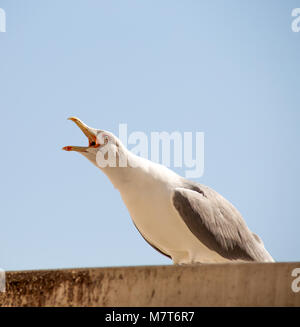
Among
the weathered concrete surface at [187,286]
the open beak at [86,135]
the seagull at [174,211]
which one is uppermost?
the open beak at [86,135]

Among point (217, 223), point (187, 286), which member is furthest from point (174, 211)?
point (187, 286)

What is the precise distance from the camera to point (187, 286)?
380 cm

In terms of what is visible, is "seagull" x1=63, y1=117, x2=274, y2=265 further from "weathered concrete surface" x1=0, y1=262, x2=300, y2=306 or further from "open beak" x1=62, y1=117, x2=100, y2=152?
"weathered concrete surface" x1=0, y1=262, x2=300, y2=306

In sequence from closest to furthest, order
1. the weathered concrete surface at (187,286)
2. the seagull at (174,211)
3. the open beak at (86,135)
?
the weathered concrete surface at (187,286) < the seagull at (174,211) < the open beak at (86,135)

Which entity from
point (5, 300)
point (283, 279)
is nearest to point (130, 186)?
point (5, 300)

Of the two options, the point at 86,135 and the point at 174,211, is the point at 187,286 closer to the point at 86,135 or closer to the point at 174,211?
the point at 174,211

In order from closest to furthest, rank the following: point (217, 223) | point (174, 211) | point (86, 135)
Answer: point (174, 211)
point (217, 223)
point (86, 135)

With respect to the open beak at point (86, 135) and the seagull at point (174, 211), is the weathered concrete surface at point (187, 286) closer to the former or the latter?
the seagull at point (174, 211)

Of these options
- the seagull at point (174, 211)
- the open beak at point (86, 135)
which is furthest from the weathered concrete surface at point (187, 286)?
the open beak at point (86, 135)

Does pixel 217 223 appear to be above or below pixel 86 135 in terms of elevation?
below

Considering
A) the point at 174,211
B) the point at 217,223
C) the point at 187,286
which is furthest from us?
the point at 217,223

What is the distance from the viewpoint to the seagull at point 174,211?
642 cm

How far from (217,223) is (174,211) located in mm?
564
